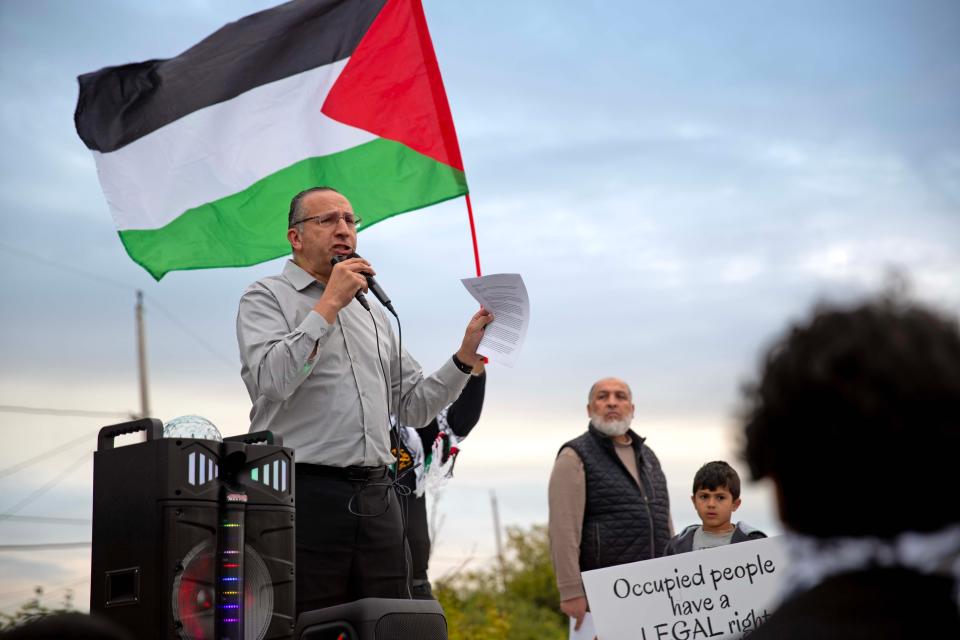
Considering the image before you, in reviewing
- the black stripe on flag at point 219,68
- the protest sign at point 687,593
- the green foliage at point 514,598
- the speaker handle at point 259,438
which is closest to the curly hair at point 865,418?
the speaker handle at point 259,438

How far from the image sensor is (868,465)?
1.13 meters

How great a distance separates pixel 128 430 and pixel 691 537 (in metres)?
2.97

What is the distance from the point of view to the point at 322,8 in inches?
220

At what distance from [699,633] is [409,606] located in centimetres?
190

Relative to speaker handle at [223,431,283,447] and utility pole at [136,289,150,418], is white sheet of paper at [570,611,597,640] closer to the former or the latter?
speaker handle at [223,431,283,447]

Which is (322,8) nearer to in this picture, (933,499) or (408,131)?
(408,131)

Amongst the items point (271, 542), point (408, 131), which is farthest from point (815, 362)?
point (408, 131)

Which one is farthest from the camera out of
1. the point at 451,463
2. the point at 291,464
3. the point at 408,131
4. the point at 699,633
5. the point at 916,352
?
the point at 451,463

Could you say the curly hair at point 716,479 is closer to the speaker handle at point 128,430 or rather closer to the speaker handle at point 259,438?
the speaker handle at point 259,438

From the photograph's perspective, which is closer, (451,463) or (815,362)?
(815,362)

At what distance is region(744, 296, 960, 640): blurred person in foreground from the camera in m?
1.11

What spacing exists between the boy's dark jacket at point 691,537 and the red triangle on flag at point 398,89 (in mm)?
2075

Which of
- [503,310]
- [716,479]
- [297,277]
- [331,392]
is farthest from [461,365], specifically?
[716,479]

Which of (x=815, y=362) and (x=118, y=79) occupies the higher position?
(x=118, y=79)
